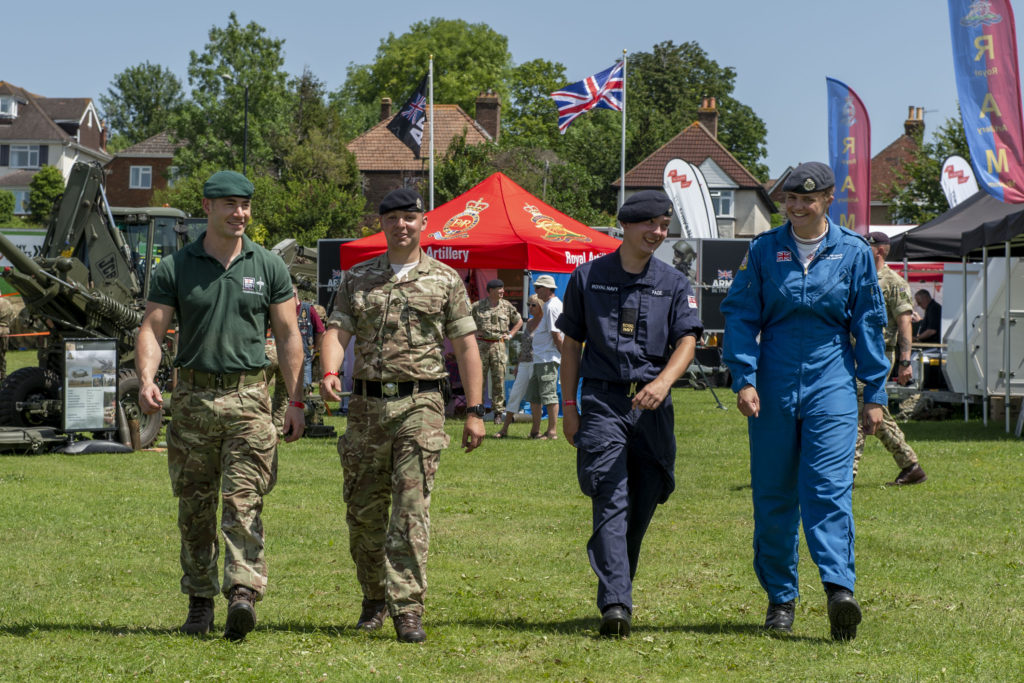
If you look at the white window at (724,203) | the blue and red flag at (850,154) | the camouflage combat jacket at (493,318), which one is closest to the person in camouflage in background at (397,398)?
the camouflage combat jacket at (493,318)

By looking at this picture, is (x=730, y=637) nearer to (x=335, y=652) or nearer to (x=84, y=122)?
(x=335, y=652)

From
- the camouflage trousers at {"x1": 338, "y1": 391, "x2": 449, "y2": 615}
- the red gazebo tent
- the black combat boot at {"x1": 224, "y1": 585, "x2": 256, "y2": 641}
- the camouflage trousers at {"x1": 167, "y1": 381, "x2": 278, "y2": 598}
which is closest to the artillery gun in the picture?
the red gazebo tent

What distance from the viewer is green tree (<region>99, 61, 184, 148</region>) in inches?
4702

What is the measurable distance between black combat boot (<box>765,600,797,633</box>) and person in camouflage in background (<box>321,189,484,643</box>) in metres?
1.56

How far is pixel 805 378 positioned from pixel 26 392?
436 inches

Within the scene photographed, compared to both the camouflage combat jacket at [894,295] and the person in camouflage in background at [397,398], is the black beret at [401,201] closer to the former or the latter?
the person in camouflage in background at [397,398]

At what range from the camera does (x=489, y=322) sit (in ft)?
56.9

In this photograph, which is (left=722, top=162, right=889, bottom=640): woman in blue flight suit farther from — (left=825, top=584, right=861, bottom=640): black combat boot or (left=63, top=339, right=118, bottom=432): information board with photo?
(left=63, top=339, right=118, bottom=432): information board with photo

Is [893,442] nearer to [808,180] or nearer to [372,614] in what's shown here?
[808,180]

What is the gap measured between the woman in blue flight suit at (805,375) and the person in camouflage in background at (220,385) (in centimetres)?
210

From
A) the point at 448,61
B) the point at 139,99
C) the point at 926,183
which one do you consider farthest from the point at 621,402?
the point at 139,99

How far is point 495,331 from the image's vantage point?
17.3 metres

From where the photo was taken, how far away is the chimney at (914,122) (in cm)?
Answer: 7938

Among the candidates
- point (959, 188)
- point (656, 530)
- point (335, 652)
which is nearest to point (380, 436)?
point (335, 652)
